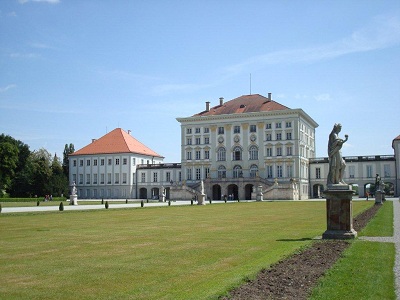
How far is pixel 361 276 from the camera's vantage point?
8.32 m

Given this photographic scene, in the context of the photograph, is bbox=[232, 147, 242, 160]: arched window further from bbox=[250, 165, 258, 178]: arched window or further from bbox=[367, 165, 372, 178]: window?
bbox=[367, 165, 372, 178]: window

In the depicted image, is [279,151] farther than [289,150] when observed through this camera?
Yes

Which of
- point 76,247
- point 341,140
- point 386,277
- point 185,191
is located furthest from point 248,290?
point 185,191

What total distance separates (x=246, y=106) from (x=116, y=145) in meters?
25.8

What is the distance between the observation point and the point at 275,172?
73312mm

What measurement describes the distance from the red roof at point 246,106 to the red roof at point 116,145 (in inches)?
599

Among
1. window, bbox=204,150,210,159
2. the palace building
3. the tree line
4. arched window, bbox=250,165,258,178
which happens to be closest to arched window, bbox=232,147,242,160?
the palace building

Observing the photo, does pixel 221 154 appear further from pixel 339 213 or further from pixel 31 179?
pixel 339 213

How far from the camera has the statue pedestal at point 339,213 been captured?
1387 cm

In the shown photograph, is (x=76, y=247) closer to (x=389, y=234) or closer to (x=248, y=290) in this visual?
(x=248, y=290)

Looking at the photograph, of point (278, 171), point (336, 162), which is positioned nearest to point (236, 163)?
point (278, 171)

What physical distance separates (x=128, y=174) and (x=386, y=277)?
7710 cm

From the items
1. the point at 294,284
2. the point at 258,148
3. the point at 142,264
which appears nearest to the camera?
the point at 294,284

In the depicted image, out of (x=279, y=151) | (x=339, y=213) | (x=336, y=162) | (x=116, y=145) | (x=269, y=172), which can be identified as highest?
(x=116, y=145)
